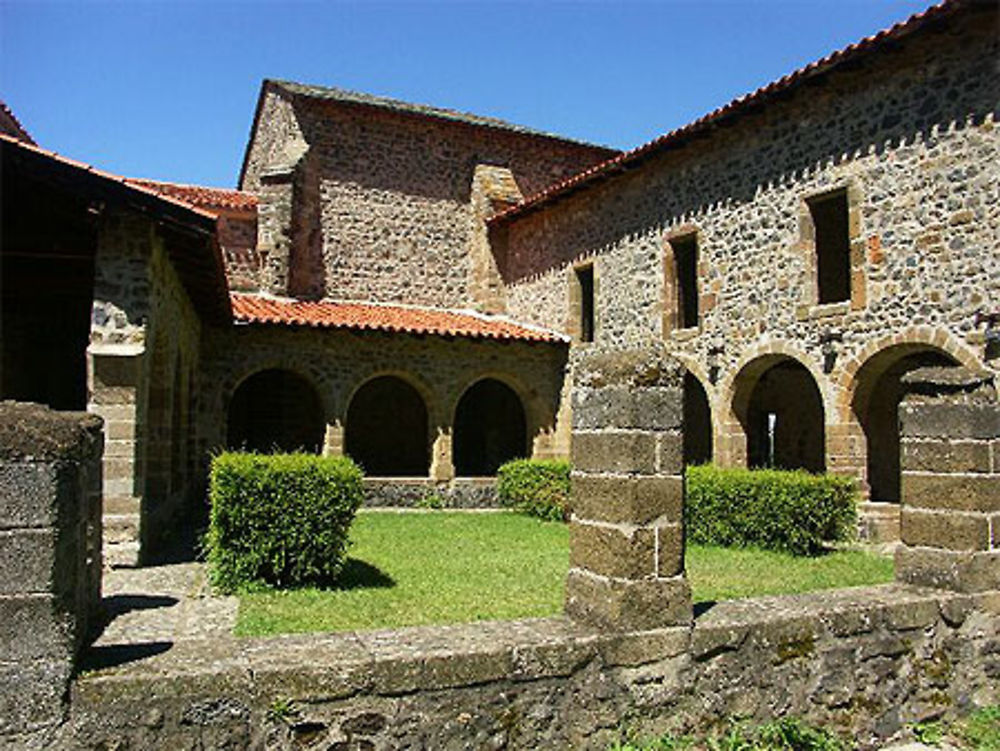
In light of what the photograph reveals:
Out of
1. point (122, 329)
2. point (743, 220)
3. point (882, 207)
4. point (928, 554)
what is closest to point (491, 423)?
point (743, 220)

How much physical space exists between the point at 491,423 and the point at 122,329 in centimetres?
1266

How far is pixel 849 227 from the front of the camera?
10602 millimetres

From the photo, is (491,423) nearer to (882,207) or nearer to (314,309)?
(314,309)

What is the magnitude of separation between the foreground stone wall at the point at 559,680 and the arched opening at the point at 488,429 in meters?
14.5

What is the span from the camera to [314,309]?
15.6 meters

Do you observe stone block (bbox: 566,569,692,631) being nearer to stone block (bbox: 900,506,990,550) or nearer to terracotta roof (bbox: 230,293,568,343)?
stone block (bbox: 900,506,990,550)

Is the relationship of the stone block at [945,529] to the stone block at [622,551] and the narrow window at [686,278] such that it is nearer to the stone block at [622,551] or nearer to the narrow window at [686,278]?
the stone block at [622,551]

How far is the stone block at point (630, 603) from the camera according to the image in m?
4.01

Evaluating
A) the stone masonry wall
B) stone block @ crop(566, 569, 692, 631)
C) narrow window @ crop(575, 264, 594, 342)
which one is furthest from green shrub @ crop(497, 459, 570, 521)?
stone block @ crop(566, 569, 692, 631)

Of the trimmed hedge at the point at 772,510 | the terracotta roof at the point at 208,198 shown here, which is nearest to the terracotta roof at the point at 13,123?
the terracotta roof at the point at 208,198

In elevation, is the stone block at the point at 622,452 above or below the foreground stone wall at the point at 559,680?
above

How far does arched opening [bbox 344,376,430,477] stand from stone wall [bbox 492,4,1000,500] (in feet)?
20.0

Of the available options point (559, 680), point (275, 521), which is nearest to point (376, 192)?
point (275, 521)

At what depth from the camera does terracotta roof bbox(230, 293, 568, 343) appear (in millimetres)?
14109
